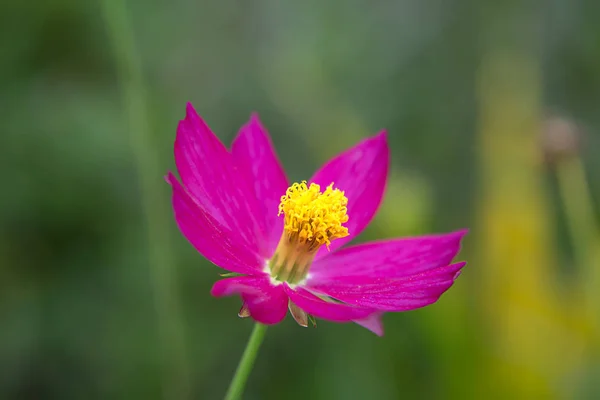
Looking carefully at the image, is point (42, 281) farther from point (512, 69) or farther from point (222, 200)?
point (512, 69)

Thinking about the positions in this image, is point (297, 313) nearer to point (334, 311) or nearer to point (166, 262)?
point (334, 311)

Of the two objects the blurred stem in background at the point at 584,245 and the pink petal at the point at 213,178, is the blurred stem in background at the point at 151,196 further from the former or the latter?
the blurred stem in background at the point at 584,245

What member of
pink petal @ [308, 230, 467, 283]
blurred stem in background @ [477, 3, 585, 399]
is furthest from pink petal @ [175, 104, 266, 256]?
blurred stem in background @ [477, 3, 585, 399]

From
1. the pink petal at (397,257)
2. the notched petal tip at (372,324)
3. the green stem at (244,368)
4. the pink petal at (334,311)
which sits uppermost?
the pink petal at (397,257)

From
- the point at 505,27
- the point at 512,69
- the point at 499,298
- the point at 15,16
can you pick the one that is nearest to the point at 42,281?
the point at 15,16

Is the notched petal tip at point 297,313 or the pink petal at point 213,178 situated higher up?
the pink petal at point 213,178

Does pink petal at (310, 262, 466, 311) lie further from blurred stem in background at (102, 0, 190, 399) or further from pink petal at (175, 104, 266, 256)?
blurred stem in background at (102, 0, 190, 399)

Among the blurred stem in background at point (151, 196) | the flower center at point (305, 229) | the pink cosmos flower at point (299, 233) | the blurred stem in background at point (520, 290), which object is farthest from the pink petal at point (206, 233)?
the blurred stem in background at point (520, 290)

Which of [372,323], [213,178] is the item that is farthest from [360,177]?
[372,323]
